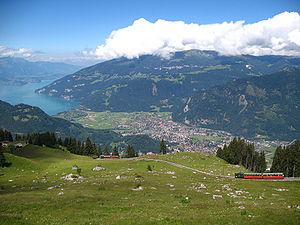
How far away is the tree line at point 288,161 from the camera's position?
11519 cm

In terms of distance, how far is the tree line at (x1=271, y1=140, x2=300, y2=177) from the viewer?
11519cm

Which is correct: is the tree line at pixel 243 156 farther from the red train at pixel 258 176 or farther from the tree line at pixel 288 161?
the red train at pixel 258 176

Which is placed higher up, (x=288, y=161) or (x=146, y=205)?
(x=146, y=205)

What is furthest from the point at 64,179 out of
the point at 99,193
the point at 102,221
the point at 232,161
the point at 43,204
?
the point at 232,161

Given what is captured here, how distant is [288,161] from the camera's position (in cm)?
11819

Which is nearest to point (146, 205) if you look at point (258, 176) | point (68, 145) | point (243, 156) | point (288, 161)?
point (258, 176)

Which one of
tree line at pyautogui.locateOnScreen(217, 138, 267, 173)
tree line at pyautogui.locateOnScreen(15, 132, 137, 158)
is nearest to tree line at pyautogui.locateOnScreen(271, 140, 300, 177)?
tree line at pyautogui.locateOnScreen(217, 138, 267, 173)

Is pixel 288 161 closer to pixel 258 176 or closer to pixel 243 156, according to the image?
pixel 243 156

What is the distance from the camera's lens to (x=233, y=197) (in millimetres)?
46969

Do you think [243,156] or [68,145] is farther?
[68,145]

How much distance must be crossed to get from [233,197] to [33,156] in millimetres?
80975

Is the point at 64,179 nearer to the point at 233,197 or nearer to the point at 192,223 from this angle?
the point at 233,197

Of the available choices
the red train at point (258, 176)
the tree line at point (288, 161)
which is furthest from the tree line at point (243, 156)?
the red train at point (258, 176)

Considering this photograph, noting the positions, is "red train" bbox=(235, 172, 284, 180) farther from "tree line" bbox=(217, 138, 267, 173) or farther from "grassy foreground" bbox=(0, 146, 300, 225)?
"tree line" bbox=(217, 138, 267, 173)
